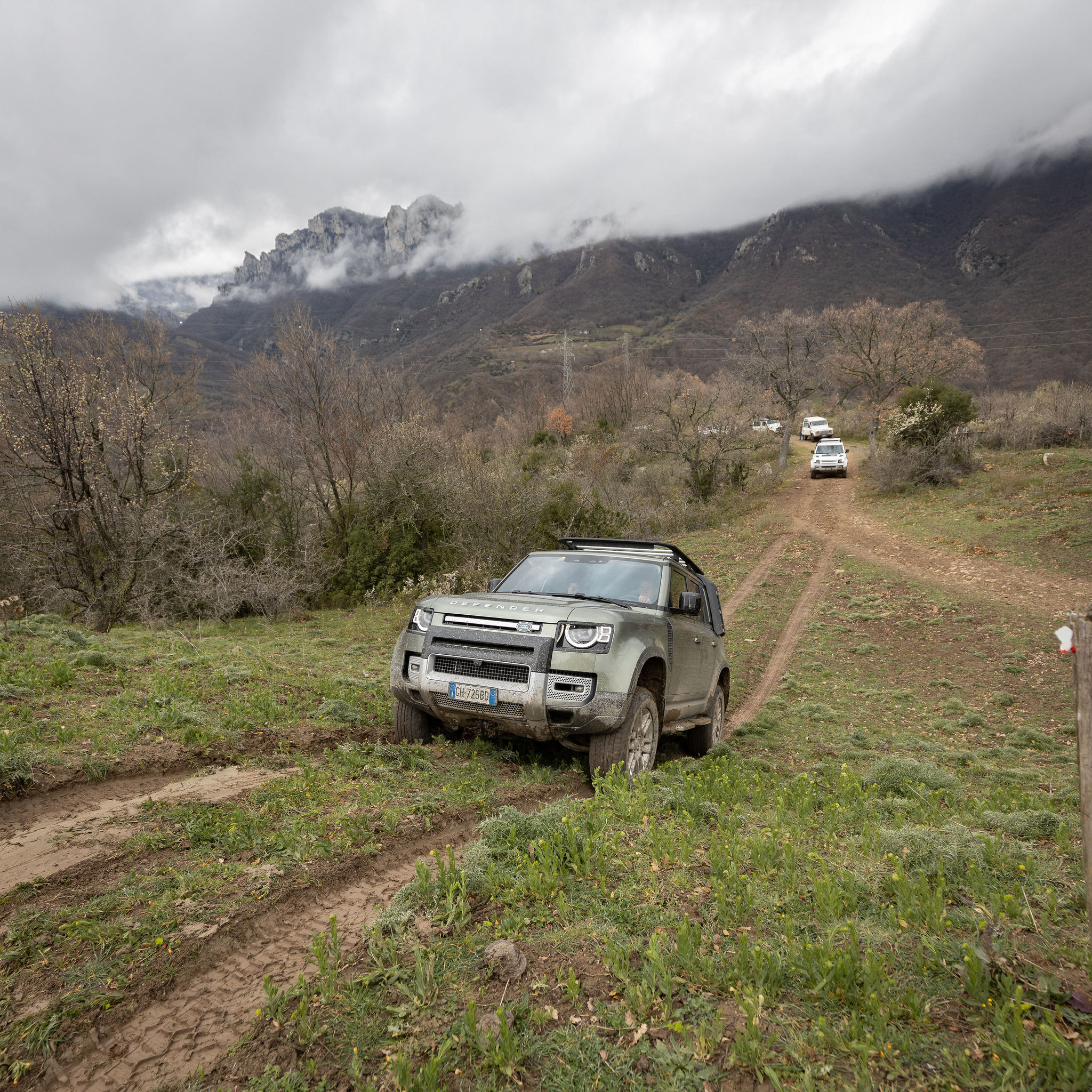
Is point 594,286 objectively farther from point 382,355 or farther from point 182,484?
point 182,484

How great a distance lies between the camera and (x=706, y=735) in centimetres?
706

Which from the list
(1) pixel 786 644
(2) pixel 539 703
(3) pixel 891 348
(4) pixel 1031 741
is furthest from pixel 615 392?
(2) pixel 539 703

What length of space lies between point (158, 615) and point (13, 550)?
11.9ft

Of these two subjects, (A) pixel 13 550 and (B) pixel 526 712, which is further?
(A) pixel 13 550

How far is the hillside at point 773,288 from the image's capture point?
82.6 m

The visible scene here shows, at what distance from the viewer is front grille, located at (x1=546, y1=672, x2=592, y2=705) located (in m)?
4.76

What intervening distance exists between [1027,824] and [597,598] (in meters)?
3.61

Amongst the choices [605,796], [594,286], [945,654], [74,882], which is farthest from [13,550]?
[594,286]

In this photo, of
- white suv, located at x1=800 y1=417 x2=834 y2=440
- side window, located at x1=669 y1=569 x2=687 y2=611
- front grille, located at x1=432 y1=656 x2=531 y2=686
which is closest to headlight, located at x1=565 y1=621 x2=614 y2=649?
Answer: front grille, located at x1=432 y1=656 x2=531 y2=686

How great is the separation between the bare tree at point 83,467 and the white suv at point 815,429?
146 feet

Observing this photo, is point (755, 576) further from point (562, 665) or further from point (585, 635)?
point (562, 665)

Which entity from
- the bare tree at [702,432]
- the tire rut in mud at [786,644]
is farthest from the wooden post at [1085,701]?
the bare tree at [702,432]

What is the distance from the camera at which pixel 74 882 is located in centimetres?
311

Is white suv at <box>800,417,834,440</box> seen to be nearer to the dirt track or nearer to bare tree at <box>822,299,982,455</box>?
bare tree at <box>822,299,982,455</box>
